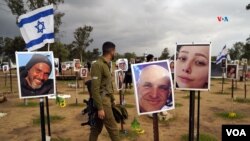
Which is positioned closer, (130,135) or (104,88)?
→ (104,88)

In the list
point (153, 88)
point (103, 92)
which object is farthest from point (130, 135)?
point (153, 88)

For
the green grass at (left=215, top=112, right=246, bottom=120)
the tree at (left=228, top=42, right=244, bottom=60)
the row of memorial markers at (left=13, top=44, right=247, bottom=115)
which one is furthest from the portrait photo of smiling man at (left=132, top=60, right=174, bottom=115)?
the tree at (left=228, top=42, right=244, bottom=60)

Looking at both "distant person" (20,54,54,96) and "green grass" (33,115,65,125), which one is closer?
"distant person" (20,54,54,96)

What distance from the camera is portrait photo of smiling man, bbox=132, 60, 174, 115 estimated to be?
207 inches

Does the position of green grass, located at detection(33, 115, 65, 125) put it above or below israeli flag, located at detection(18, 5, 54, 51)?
below

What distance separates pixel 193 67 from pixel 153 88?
106cm

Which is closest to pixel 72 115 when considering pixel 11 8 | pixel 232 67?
pixel 232 67

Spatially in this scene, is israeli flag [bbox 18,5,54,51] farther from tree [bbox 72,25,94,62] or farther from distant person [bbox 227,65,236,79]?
tree [bbox 72,25,94,62]

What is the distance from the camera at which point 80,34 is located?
6112cm

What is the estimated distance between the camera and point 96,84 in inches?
222

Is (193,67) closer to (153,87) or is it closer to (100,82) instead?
(153,87)

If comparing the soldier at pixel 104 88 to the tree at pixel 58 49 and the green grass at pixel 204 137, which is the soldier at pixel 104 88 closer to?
the green grass at pixel 204 137

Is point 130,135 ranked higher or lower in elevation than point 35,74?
lower

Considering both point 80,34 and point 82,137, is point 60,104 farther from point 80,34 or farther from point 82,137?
point 80,34
